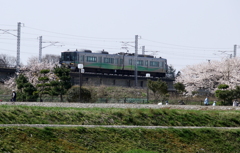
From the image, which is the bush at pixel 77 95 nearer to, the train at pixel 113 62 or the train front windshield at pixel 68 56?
the train at pixel 113 62

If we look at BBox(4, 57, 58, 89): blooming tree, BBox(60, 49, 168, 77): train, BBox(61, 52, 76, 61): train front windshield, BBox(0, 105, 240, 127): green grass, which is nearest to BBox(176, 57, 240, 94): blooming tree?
BBox(60, 49, 168, 77): train

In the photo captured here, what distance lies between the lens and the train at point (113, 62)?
64750 mm

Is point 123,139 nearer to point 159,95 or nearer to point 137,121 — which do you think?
point 137,121

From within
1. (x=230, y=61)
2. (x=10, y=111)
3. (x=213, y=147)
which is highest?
(x=230, y=61)

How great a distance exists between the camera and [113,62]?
68438mm

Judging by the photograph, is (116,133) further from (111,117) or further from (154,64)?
(154,64)

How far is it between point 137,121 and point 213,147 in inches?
167

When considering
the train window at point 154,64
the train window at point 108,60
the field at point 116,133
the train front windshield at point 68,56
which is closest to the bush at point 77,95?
the field at point 116,133

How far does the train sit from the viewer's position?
64750mm

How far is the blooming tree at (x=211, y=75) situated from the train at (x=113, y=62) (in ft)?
17.3

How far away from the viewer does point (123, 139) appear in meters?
21.3

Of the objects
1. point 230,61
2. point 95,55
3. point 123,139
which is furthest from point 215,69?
point 123,139

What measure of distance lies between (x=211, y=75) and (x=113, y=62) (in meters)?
16.4

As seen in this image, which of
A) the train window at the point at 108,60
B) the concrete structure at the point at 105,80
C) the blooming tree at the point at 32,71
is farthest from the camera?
the train window at the point at 108,60
